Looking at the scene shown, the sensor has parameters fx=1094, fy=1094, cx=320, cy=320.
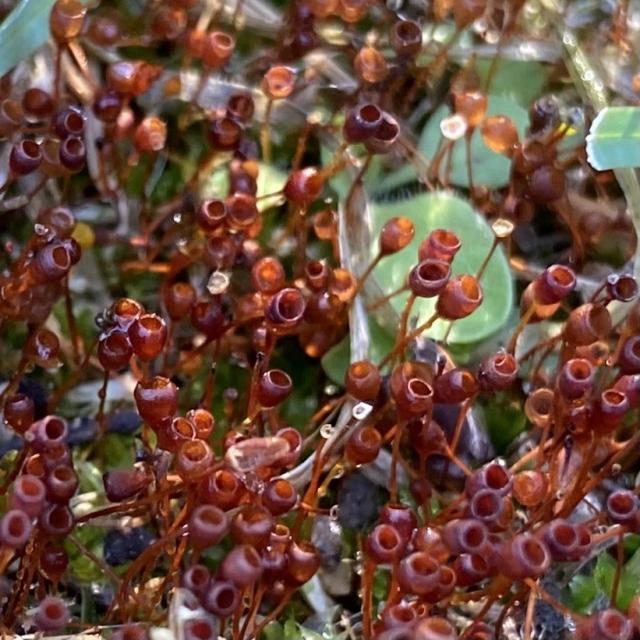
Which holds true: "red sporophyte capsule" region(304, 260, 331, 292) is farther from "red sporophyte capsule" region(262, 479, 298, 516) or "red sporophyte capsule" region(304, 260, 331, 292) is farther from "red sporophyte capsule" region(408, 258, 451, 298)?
"red sporophyte capsule" region(262, 479, 298, 516)

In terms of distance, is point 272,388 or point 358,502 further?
point 358,502

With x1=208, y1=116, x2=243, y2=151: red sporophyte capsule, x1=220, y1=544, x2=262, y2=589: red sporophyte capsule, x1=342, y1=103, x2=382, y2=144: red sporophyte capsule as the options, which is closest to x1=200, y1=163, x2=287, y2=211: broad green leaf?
x1=208, y1=116, x2=243, y2=151: red sporophyte capsule

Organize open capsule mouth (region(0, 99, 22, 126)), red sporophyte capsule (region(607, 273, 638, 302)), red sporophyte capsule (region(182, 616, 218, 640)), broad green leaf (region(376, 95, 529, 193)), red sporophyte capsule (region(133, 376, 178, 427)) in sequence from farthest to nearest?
broad green leaf (region(376, 95, 529, 193))
open capsule mouth (region(0, 99, 22, 126))
red sporophyte capsule (region(607, 273, 638, 302))
red sporophyte capsule (region(133, 376, 178, 427))
red sporophyte capsule (region(182, 616, 218, 640))

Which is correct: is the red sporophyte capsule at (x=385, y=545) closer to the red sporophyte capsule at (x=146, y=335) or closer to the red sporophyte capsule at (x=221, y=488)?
the red sporophyte capsule at (x=221, y=488)

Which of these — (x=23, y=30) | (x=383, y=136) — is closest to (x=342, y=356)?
(x=383, y=136)

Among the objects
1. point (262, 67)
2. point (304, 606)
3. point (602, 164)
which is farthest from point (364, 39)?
point (304, 606)

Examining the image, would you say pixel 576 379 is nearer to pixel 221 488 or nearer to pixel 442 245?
pixel 442 245
